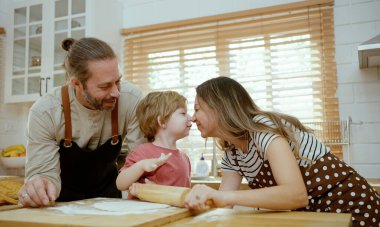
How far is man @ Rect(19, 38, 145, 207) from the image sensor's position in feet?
4.59

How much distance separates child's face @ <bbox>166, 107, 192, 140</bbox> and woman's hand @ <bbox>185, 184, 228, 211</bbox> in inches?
21.8

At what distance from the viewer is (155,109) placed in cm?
152

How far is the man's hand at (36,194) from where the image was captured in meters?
1.05

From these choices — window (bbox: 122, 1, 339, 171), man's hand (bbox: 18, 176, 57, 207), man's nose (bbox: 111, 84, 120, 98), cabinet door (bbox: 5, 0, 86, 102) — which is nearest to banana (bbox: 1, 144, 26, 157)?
cabinet door (bbox: 5, 0, 86, 102)

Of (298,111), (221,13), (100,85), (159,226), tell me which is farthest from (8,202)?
(221,13)

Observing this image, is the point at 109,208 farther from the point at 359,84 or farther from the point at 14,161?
the point at 14,161

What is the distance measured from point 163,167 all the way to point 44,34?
7.59ft


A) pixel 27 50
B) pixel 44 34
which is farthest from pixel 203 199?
pixel 27 50

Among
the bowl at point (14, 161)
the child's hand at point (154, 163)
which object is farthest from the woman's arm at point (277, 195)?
the bowl at point (14, 161)

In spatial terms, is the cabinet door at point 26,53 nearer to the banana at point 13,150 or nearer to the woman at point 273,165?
the banana at point 13,150

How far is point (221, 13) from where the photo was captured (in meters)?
2.98

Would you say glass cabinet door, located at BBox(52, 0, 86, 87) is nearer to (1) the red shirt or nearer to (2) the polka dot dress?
(1) the red shirt

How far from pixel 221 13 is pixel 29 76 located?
1.71 m

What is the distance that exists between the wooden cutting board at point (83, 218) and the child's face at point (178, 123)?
0.59 metres
